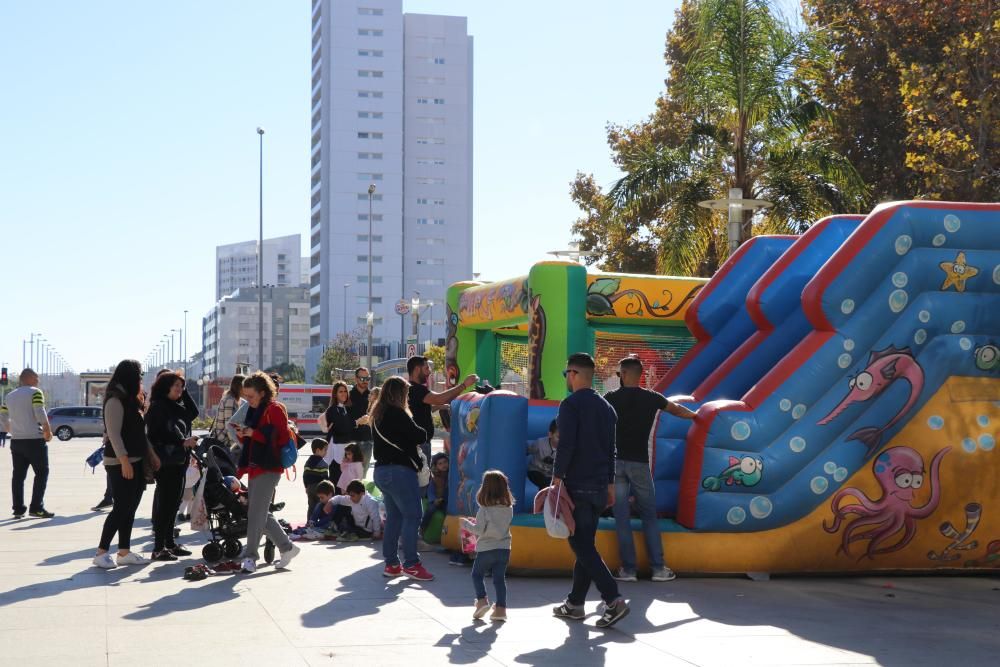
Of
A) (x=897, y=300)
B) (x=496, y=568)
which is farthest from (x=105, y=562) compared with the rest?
(x=897, y=300)

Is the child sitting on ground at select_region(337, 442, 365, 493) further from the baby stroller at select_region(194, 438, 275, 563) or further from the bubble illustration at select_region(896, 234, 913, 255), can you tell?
the bubble illustration at select_region(896, 234, 913, 255)

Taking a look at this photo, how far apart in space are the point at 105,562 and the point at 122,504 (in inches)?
20.1

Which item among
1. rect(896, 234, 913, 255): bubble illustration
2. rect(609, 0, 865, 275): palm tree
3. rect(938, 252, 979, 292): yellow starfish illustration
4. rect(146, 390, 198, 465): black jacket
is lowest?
rect(146, 390, 198, 465): black jacket

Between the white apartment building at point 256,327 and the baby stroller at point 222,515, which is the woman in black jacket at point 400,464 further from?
the white apartment building at point 256,327

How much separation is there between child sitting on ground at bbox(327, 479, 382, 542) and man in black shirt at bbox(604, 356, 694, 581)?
381 centimetres

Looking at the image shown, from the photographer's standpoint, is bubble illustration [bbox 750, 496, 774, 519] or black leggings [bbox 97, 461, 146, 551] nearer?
bubble illustration [bbox 750, 496, 774, 519]

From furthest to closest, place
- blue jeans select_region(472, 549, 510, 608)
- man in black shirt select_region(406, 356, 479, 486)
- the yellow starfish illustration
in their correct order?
man in black shirt select_region(406, 356, 479, 486), the yellow starfish illustration, blue jeans select_region(472, 549, 510, 608)

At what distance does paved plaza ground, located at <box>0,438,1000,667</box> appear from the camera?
6.97 meters

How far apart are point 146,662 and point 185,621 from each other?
4.12 feet

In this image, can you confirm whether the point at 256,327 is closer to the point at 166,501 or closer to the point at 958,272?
the point at 166,501

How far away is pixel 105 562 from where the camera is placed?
1025 cm

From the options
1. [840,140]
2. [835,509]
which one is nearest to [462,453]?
[835,509]

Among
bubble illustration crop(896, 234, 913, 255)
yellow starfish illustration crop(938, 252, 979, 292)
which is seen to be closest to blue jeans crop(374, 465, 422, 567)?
bubble illustration crop(896, 234, 913, 255)

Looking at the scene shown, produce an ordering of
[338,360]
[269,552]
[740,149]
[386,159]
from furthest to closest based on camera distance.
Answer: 1. [386,159]
2. [338,360]
3. [740,149]
4. [269,552]
